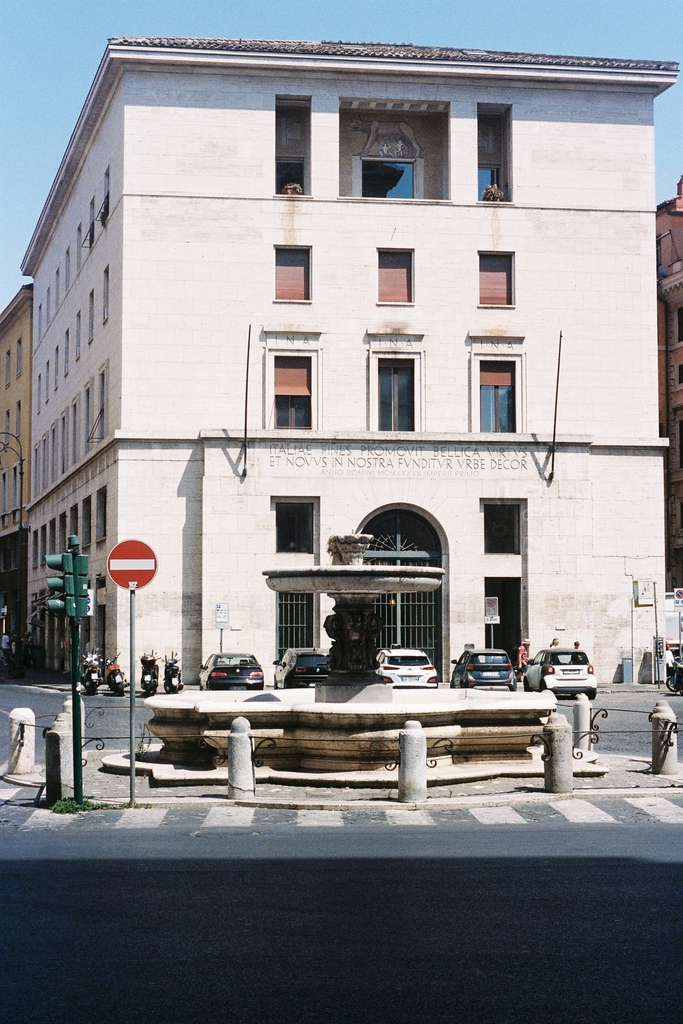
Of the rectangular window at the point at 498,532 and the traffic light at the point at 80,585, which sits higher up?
the rectangular window at the point at 498,532

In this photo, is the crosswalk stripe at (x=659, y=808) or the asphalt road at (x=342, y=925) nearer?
the asphalt road at (x=342, y=925)

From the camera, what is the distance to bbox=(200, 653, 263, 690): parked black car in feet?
106

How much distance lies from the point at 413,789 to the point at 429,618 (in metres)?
26.6

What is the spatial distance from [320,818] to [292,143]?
33140 mm

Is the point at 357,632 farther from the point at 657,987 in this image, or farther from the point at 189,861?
the point at 657,987

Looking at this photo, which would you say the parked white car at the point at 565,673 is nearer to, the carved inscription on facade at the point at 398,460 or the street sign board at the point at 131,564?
the carved inscription on facade at the point at 398,460

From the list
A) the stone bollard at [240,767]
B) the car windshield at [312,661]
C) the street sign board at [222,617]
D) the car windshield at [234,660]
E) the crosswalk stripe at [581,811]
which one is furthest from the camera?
the street sign board at [222,617]

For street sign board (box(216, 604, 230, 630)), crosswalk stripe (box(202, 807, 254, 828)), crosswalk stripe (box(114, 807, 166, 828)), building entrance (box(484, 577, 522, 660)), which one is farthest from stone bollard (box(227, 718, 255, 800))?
building entrance (box(484, 577, 522, 660))

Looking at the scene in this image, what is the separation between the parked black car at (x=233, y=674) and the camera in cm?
3231

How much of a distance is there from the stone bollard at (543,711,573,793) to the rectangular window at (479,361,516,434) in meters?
27.5

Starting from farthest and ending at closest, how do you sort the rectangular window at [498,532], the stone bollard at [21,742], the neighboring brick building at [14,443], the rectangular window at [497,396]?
the neighboring brick building at [14,443] → the rectangular window at [497,396] → the rectangular window at [498,532] → the stone bollard at [21,742]

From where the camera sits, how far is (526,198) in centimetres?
4281

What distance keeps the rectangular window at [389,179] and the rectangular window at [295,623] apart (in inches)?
538

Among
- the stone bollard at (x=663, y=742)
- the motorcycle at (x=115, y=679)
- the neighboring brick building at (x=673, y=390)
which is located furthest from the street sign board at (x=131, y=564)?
the neighboring brick building at (x=673, y=390)
